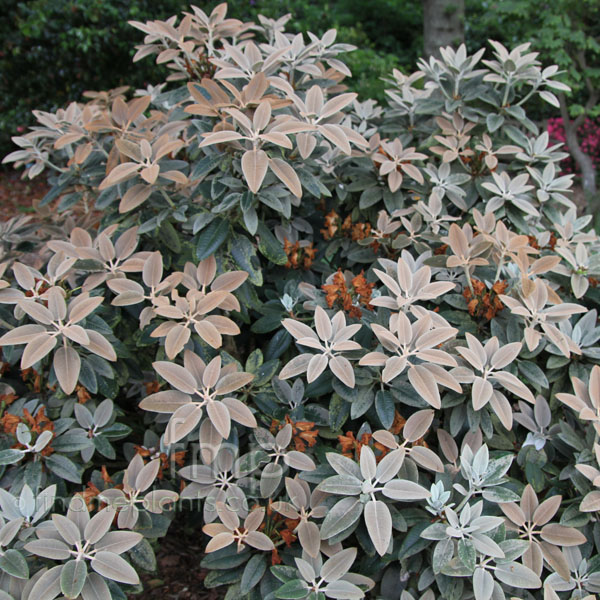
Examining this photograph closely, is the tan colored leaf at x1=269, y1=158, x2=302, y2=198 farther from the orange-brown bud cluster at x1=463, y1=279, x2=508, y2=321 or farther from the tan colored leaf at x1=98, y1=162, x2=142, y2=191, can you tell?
the orange-brown bud cluster at x1=463, y1=279, x2=508, y2=321

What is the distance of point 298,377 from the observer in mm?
1692

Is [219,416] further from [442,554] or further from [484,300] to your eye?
[484,300]

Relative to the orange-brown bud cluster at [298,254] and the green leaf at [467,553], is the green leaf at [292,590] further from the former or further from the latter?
the orange-brown bud cluster at [298,254]

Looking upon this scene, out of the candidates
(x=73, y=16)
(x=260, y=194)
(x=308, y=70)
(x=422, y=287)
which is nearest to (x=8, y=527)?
(x=260, y=194)

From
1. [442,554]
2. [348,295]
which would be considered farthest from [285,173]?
[442,554]

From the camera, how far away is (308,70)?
197 centimetres

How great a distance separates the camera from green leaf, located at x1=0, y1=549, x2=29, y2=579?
1236 mm

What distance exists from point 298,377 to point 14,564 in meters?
0.85

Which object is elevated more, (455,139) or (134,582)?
(455,139)

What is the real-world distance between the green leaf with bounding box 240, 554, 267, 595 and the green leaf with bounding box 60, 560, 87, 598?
0.38m

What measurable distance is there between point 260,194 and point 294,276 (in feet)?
1.26

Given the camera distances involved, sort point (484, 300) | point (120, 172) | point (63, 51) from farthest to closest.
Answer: point (63, 51) < point (484, 300) < point (120, 172)

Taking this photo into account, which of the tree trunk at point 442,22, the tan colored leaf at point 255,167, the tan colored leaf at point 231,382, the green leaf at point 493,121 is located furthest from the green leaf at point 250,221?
the tree trunk at point 442,22

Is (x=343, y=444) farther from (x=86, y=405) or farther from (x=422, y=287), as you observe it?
(x=86, y=405)
